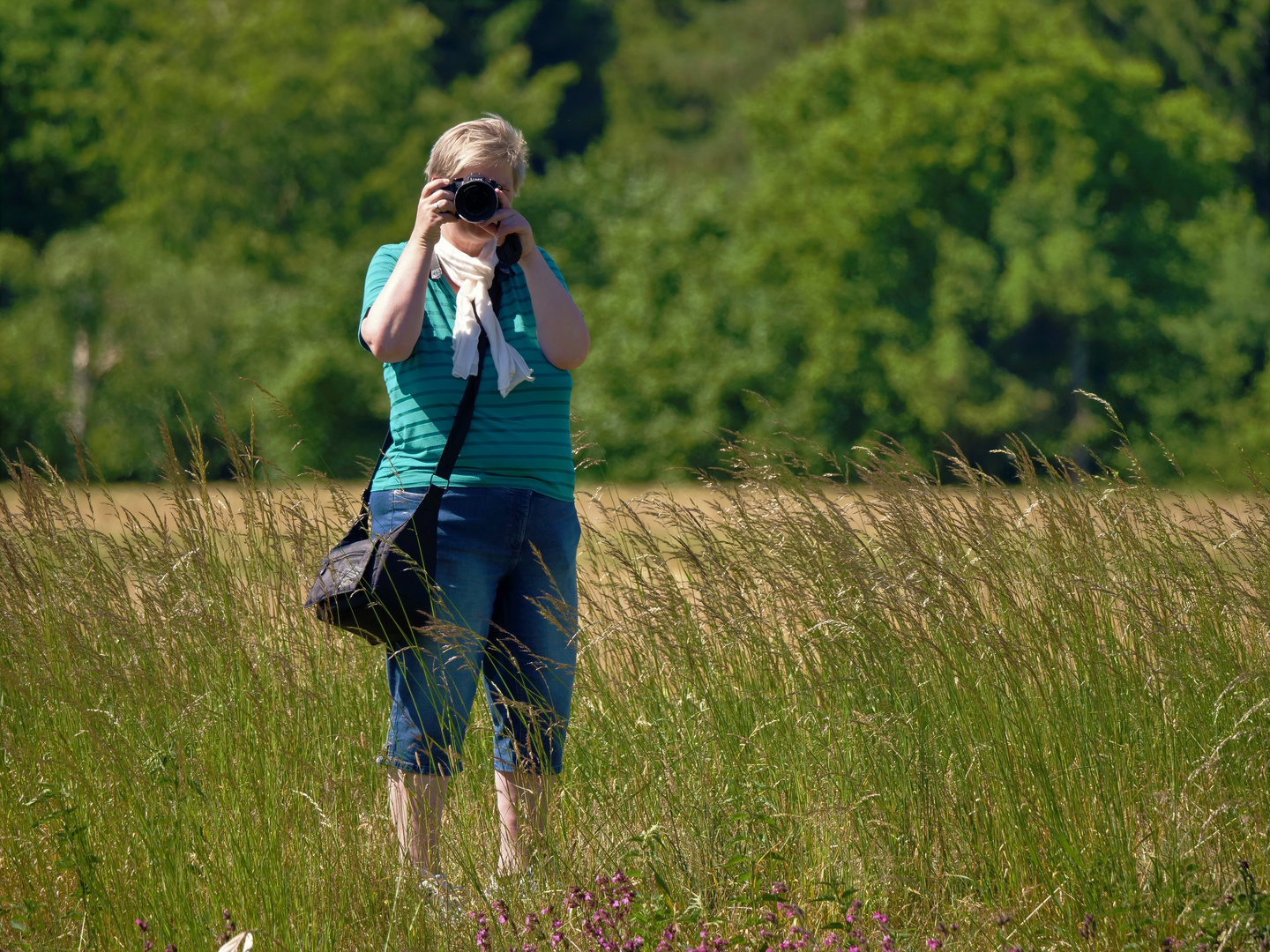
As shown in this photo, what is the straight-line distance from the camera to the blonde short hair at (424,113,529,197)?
2943mm

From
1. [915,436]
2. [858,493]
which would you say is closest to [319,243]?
[915,436]

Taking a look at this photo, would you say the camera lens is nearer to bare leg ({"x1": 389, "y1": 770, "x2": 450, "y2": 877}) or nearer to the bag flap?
the bag flap

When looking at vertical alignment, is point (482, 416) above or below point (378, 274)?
below

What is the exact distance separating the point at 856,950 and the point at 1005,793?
518mm

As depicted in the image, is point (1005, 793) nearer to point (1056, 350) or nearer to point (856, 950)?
point (856, 950)

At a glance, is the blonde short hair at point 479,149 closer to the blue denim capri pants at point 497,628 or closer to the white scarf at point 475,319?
the white scarf at point 475,319

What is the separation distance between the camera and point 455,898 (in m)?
2.64

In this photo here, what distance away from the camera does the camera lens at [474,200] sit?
9.52 ft

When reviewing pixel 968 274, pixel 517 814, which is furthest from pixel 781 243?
pixel 517 814

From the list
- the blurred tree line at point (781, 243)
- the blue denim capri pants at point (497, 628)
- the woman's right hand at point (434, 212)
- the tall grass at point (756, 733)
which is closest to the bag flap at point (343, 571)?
the blue denim capri pants at point (497, 628)

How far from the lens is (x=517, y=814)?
9.29 ft

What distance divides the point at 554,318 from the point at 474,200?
0.30 meters

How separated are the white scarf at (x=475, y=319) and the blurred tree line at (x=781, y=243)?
1880 centimetres

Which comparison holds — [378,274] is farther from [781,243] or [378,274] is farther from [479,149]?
[781,243]
